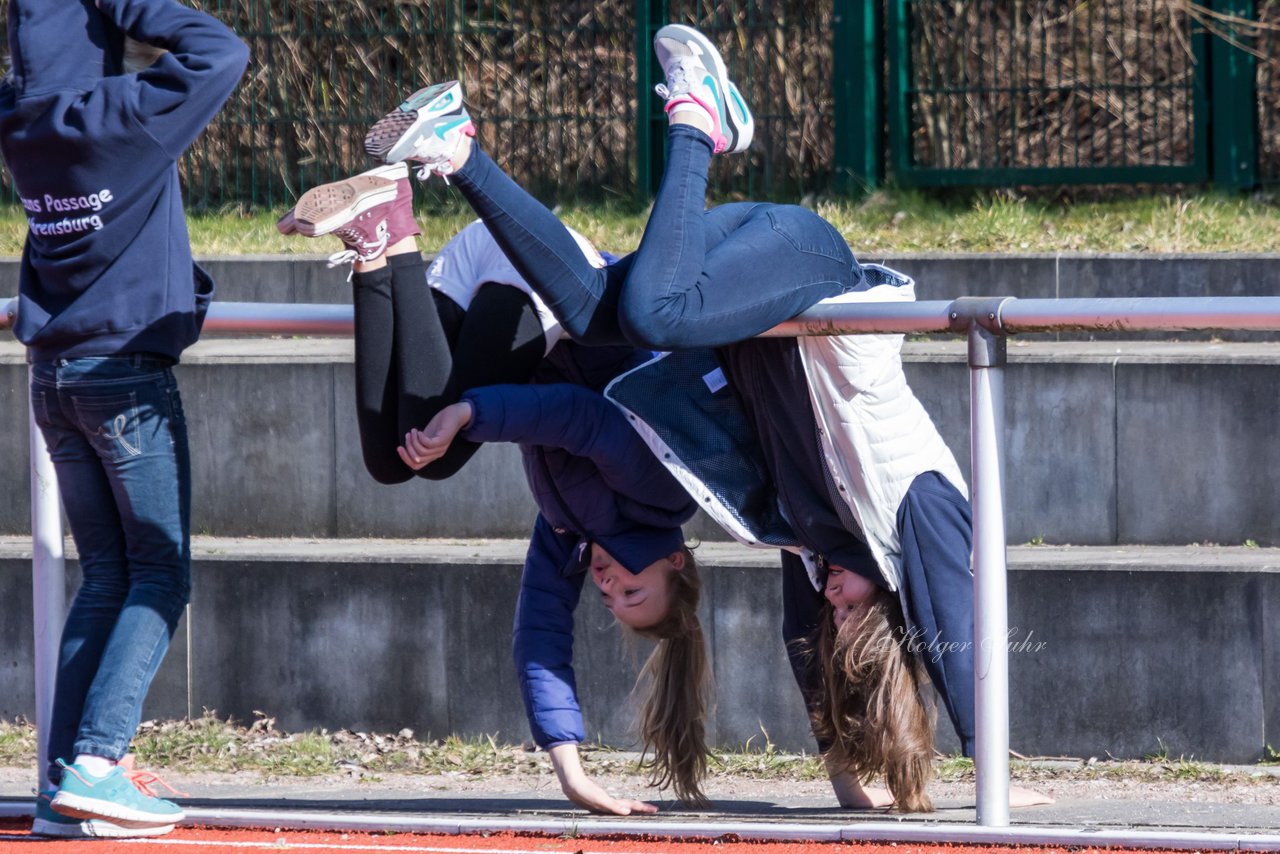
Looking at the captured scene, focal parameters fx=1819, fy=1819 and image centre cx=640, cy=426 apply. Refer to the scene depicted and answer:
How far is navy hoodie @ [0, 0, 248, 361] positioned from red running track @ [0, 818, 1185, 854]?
928 millimetres

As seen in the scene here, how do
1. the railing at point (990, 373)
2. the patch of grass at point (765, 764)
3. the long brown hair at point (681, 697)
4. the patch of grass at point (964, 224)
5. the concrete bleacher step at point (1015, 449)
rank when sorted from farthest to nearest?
the patch of grass at point (964, 224)
the concrete bleacher step at point (1015, 449)
the patch of grass at point (765, 764)
the long brown hair at point (681, 697)
the railing at point (990, 373)

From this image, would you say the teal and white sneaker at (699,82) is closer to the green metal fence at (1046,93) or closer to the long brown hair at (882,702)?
the long brown hair at (882,702)

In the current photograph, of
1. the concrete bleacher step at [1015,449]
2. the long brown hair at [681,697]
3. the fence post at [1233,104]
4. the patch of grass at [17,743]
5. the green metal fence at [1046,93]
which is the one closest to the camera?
the long brown hair at [681,697]

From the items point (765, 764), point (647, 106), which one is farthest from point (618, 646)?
point (647, 106)

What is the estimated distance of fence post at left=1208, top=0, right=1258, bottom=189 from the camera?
23.5 ft

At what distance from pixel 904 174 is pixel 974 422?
425cm

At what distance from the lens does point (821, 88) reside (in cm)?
754

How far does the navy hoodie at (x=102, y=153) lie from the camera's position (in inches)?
130

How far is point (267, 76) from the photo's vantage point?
26.8 ft

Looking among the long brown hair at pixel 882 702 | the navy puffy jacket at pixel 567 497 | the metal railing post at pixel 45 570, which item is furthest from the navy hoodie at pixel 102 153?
the long brown hair at pixel 882 702

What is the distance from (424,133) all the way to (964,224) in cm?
372

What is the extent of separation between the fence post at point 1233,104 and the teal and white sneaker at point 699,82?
414 cm

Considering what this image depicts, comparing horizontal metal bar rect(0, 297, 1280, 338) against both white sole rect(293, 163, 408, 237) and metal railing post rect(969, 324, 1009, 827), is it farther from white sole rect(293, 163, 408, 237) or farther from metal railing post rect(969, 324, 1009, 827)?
white sole rect(293, 163, 408, 237)

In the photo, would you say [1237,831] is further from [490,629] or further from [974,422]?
[490,629]
